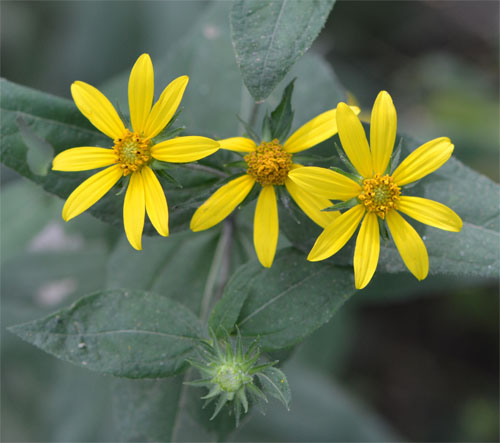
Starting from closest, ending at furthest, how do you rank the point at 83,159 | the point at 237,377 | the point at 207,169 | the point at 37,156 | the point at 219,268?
the point at 237,377, the point at 83,159, the point at 207,169, the point at 37,156, the point at 219,268

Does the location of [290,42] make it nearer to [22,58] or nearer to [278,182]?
[278,182]

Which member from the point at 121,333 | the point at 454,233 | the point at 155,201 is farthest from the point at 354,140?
the point at 121,333

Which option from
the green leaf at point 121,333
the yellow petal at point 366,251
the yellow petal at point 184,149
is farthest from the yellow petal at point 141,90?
the yellow petal at point 366,251

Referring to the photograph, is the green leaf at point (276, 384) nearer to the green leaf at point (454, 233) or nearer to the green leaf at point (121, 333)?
the green leaf at point (121, 333)

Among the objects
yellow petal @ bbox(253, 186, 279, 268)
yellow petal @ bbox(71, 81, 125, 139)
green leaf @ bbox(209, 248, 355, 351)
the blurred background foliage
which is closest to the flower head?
green leaf @ bbox(209, 248, 355, 351)

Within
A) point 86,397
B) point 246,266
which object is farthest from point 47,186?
point 86,397

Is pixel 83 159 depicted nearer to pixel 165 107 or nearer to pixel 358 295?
pixel 165 107
